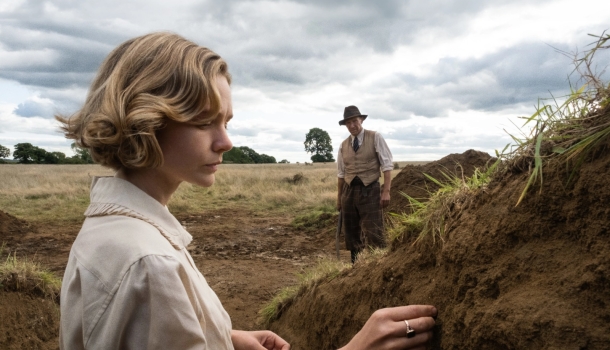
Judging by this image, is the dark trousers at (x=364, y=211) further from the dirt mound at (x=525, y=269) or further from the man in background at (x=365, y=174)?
the dirt mound at (x=525, y=269)

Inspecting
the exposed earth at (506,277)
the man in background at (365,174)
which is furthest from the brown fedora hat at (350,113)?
the exposed earth at (506,277)

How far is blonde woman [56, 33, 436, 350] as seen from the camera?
1.22m

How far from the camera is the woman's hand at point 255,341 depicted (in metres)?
1.96

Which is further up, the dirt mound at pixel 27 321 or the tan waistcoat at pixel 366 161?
the tan waistcoat at pixel 366 161

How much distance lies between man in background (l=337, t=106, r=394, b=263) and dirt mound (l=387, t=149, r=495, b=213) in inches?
88.2

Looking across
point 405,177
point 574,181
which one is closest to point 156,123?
point 574,181

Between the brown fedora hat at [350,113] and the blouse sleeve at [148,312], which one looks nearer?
the blouse sleeve at [148,312]

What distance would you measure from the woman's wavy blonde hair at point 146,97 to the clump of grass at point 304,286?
2.65 meters

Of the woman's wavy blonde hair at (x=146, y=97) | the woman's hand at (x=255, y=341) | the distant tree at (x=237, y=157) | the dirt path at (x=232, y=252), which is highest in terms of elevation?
the distant tree at (x=237, y=157)

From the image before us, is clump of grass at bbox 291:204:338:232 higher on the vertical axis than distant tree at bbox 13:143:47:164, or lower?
lower

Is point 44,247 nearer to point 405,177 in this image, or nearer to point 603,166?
point 405,177

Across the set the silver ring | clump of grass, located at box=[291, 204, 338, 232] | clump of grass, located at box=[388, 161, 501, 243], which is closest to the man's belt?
clump of grass, located at box=[291, 204, 338, 232]

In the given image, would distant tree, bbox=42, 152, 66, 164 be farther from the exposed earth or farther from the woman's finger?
the woman's finger

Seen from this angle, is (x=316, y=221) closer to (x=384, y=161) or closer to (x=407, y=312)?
(x=384, y=161)
